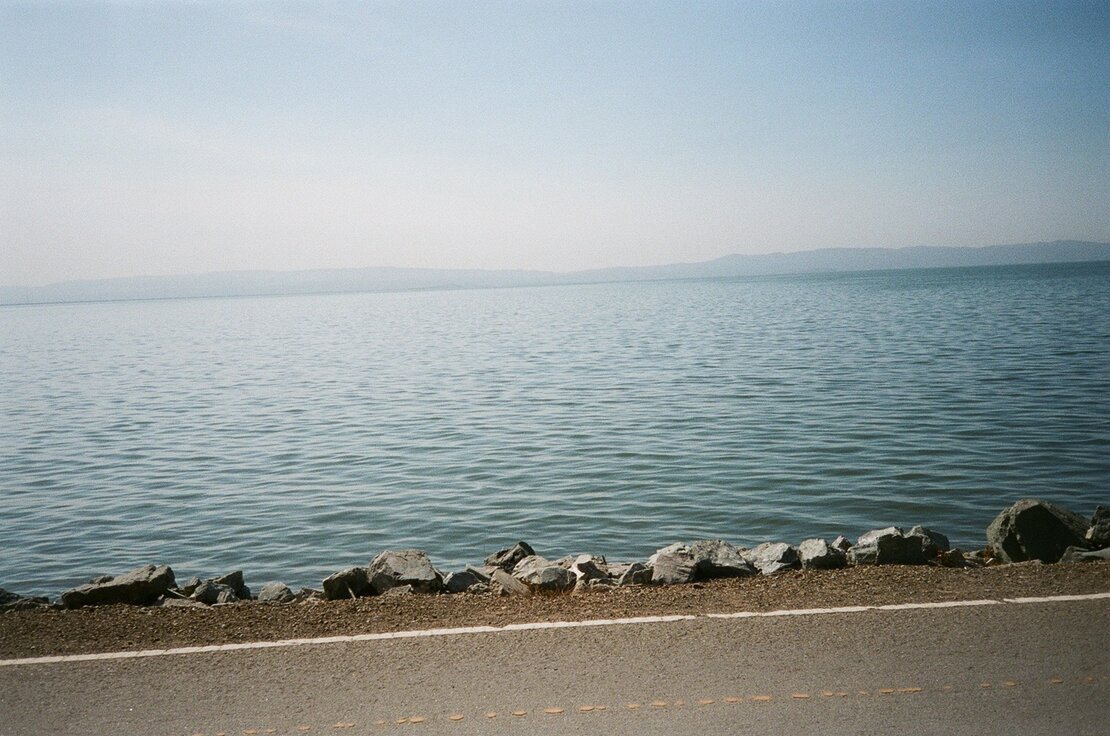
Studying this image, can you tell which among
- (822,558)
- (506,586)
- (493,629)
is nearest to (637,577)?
(506,586)

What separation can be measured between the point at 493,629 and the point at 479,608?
0.73m

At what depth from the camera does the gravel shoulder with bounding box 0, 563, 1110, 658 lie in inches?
239

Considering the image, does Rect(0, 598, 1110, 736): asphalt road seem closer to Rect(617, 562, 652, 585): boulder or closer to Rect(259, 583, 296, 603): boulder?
Rect(617, 562, 652, 585): boulder

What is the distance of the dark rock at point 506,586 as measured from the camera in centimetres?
761

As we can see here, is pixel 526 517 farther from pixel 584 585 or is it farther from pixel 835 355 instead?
pixel 835 355

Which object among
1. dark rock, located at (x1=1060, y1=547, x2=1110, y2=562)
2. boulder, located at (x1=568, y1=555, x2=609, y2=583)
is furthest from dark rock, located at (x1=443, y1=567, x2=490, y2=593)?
dark rock, located at (x1=1060, y1=547, x2=1110, y2=562)

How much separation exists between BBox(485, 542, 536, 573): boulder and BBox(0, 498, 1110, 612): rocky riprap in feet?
2.33

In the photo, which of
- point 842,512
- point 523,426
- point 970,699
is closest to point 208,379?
point 523,426

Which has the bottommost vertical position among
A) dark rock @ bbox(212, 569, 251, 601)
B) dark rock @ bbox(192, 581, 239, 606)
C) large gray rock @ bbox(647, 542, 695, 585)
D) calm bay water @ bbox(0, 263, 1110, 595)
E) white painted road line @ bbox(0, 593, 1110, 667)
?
calm bay water @ bbox(0, 263, 1110, 595)

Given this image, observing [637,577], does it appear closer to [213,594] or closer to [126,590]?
[213,594]

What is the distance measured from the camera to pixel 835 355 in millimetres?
33250

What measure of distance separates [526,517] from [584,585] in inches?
211

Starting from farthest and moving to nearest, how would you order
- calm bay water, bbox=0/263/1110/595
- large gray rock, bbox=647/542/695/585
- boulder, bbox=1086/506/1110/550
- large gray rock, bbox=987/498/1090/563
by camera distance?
calm bay water, bbox=0/263/1110/595 → boulder, bbox=1086/506/1110/550 → large gray rock, bbox=987/498/1090/563 → large gray rock, bbox=647/542/695/585

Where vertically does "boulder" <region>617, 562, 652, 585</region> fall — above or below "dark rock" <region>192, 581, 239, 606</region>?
above
